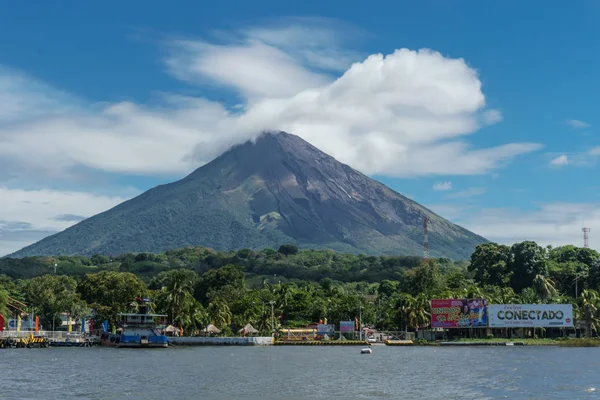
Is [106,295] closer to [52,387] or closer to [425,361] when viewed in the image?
[425,361]

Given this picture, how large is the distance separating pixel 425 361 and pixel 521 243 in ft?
278

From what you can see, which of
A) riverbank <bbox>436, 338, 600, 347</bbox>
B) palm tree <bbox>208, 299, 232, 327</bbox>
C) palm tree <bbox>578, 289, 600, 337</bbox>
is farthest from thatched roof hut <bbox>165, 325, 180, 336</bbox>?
palm tree <bbox>578, 289, 600, 337</bbox>

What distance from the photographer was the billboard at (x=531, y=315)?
436 ft

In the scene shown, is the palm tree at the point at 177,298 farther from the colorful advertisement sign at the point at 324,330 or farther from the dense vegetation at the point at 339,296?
the colorful advertisement sign at the point at 324,330

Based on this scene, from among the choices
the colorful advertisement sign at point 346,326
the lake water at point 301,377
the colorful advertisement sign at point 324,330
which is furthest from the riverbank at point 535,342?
the lake water at point 301,377

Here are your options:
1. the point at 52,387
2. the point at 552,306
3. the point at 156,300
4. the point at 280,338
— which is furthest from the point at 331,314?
the point at 52,387

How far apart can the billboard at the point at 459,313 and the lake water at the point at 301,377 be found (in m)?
37.9

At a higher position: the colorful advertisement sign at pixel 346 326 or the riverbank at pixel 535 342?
the colorful advertisement sign at pixel 346 326

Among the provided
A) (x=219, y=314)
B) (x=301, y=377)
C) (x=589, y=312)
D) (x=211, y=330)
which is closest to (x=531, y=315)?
(x=589, y=312)

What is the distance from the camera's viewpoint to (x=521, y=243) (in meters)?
168

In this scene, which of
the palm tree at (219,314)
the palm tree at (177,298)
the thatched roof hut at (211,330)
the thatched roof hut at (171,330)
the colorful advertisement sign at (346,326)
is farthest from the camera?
the palm tree at (219,314)

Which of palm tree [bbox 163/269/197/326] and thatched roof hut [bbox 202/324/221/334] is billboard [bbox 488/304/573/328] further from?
palm tree [bbox 163/269/197/326]

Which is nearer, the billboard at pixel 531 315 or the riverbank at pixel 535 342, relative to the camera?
the riverbank at pixel 535 342

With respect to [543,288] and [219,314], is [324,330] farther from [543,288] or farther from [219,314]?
[543,288]
